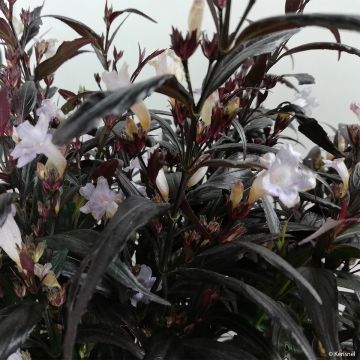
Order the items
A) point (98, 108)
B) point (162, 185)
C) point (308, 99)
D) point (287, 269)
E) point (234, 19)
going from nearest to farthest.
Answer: point (98, 108), point (287, 269), point (162, 185), point (308, 99), point (234, 19)

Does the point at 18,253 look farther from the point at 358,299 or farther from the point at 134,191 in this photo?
the point at 358,299

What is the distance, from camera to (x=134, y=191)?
1.65 ft

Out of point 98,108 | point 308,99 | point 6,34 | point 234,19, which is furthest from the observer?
point 234,19

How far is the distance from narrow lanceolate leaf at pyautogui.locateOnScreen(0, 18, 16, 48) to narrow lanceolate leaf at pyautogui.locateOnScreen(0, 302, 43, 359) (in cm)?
32

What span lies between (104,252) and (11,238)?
15cm

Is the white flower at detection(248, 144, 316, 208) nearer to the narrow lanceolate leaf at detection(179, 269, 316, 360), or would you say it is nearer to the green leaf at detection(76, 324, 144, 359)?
the narrow lanceolate leaf at detection(179, 269, 316, 360)

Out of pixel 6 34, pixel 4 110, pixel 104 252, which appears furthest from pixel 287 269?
pixel 6 34

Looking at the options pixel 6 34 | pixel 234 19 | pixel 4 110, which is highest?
pixel 234 19

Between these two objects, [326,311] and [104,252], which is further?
[326,311]

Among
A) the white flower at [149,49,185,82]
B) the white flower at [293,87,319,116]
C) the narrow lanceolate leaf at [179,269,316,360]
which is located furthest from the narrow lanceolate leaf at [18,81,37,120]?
the white flower at [293,87,319,116]

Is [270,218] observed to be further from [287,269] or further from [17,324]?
[17,324]

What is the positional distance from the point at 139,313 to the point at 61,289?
114 millimetres

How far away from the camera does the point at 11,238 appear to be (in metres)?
0.44

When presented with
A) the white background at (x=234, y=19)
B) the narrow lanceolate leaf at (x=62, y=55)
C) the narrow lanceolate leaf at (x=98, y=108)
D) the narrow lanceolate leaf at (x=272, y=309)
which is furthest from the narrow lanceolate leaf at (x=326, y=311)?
the white background at (x=234, y=19)
